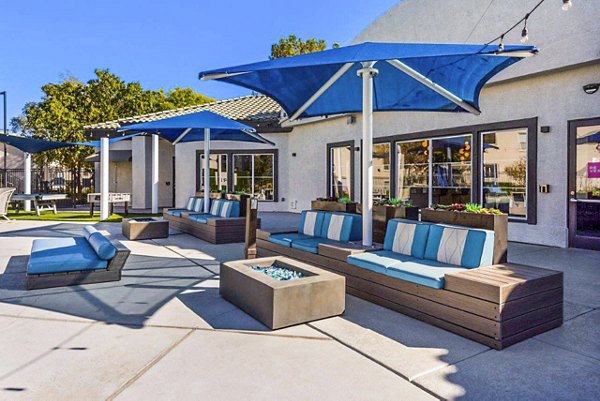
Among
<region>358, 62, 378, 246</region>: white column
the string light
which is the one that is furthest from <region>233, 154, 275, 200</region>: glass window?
<region>358, 62, 378, 246</region>: white column

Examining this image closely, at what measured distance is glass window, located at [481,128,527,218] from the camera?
8.34 m

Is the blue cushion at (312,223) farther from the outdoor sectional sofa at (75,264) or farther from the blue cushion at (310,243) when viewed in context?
the outdoor sectional sofa at (75,264)

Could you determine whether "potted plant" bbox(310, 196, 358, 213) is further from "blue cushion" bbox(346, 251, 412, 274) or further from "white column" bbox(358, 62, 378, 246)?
"blue cushion" bbox(346, 251, 412, 274)

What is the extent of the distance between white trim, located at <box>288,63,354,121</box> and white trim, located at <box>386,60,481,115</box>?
1.91 ft

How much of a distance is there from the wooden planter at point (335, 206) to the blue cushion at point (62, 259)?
340cm

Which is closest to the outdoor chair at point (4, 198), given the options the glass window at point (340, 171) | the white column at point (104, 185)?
the white column at point (104, 185)

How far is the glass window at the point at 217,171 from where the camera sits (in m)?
16.1

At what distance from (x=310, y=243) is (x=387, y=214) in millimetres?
1149

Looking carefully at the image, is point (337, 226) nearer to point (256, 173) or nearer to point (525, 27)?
point (525, 27)

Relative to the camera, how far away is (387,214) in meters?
5.48

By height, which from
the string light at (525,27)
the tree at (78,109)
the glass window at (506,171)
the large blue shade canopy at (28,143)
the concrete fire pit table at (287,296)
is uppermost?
the tree at (78,109)

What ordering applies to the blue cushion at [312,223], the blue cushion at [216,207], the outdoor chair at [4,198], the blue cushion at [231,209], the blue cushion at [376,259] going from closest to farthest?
the blue cushion at [376,259], the blue cushion at [312,223], the blue cushion at [231,209], the blue cushion at [216,207], the outdoor chair at [4,198]


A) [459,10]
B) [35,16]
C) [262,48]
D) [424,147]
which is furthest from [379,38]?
[262,48]

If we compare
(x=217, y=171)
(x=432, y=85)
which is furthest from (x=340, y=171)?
(x=432, y=85)
